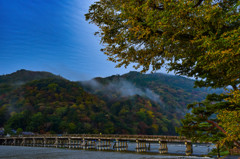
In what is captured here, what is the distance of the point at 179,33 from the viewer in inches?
360

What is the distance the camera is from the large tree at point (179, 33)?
805 centimetres

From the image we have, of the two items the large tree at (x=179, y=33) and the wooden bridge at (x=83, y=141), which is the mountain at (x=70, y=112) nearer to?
the wooden bridge at (x=83, y=141)

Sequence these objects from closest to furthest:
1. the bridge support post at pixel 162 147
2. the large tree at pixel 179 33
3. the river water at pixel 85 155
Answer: the large tree at pixel 179 33, the river water at pixel 85 155, the bridge support post at pixel 162 147

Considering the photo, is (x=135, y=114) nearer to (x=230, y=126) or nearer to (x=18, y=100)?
(x=18, y=100)

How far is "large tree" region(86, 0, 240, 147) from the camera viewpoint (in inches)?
317

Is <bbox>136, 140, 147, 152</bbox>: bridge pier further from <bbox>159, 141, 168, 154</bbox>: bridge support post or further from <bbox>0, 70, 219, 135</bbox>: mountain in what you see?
<bbox>0, 70, 219, 135</bbox>: mountain

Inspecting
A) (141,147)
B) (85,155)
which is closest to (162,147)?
(141,147)

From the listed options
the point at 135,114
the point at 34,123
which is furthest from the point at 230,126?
the point at 135,114

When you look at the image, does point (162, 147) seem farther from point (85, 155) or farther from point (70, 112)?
point (70, 112)

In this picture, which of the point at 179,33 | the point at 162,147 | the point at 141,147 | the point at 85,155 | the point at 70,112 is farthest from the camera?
the point at 70,112

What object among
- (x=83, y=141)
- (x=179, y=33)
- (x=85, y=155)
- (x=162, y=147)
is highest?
(x=179, y=33)

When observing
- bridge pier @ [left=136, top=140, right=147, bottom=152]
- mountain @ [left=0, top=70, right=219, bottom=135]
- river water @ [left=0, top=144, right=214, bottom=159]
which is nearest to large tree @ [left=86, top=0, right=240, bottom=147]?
river water @ [left=0, top=144, right=214, bottom=159]

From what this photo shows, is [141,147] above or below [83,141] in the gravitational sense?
above

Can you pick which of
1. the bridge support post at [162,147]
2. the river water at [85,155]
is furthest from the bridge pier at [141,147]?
the bridge support post at [162,147]
